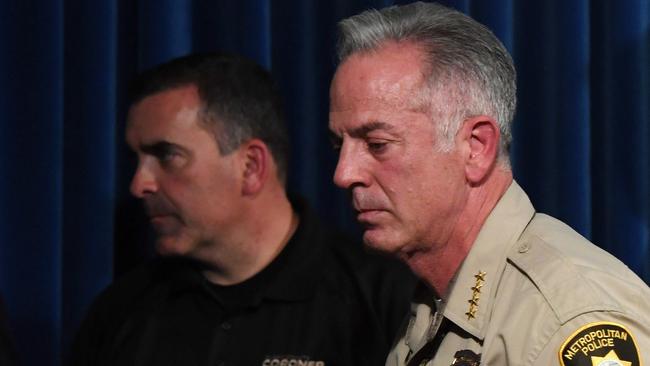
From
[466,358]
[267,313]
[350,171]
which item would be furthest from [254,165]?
[466,358]

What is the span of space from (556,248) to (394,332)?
2.10 feet

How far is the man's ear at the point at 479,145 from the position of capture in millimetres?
1241

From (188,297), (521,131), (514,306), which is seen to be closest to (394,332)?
(188,297)

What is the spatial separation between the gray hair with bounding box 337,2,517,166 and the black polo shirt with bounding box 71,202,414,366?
564mm

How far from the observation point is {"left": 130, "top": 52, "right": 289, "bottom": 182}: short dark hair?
1906 millimetres

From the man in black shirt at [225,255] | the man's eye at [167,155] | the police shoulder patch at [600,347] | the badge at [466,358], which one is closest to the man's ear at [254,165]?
the man in black shirt at [225,255]

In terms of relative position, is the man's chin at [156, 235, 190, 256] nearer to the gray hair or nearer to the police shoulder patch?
the gray hair

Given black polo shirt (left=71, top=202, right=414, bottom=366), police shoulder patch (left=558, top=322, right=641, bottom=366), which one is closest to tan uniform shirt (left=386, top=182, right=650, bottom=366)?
police shoulder patch (left=558, top=322, right=641, bottom=366)

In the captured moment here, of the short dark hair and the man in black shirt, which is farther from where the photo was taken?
the short dark hair

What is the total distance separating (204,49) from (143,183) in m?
0.31

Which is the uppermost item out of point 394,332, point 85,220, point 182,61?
point 182,61

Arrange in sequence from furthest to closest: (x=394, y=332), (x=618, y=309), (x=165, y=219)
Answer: (x=165, y=219) < (x=394, y=332) < (x=618, y=309)

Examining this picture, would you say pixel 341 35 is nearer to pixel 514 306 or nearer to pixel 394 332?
pixel 514 306

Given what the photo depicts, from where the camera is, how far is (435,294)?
1.31m
